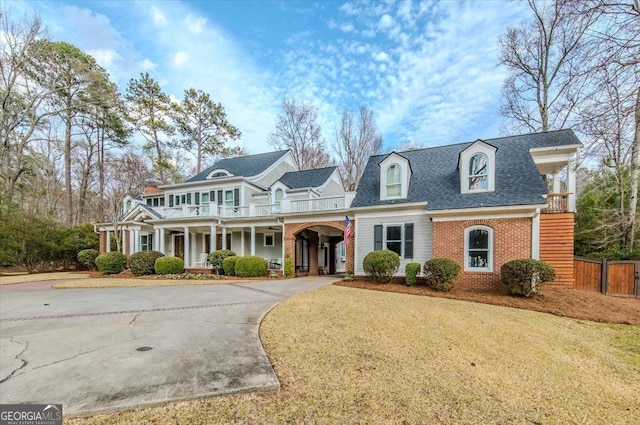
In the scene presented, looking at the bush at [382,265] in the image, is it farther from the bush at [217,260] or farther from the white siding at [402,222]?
the bush at [217,260]

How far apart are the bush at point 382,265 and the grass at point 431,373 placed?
14.2 ft

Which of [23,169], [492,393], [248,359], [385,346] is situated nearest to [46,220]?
[23,169]

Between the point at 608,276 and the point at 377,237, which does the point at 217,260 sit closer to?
the point at 377,237

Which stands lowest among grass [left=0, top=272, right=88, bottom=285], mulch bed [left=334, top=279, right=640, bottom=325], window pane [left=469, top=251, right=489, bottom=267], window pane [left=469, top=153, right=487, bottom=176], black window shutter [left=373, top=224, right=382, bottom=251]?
grass [left=0, top=272, right=88, bottom=285]

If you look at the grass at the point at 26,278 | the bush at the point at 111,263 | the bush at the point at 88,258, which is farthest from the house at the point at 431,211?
the bush at the point at 88,258

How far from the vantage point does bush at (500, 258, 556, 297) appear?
8789 mm

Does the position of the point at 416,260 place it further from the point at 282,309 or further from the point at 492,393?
the point at 492,393

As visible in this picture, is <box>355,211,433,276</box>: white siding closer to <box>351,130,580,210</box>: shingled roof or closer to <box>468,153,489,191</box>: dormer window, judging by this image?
<box>351,130,580,210</box>: shingled roof

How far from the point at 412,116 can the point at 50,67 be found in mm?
30171

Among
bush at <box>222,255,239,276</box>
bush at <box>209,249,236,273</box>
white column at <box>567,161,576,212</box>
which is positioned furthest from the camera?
bush at <box>209,249,236,273</box>

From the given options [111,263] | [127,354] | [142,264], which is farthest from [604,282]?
[111,263]

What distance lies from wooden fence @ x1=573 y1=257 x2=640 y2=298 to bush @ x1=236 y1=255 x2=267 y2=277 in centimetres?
1462

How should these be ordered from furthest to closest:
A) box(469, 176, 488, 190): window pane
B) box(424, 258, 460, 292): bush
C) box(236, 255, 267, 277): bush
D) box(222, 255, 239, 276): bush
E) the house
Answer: box(222, 255, 239, 276): bush, box(236, 255, 267, 277): bush, box(469, 176, 488, 190): window pane, the house, box(424, 258, 460, 292): bush

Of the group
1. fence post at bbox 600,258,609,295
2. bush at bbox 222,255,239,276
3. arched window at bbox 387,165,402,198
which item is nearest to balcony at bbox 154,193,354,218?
arched window at bbox 387,165,402,198
